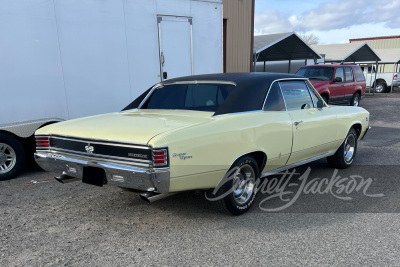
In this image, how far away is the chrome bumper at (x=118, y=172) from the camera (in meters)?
2.85

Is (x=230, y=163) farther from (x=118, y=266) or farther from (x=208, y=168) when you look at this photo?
(x=118, y=266)

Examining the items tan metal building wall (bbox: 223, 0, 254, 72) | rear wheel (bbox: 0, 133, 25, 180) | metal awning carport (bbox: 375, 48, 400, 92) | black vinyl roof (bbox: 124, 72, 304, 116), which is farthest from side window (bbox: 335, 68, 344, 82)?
metal awning carport (bbox: 375, 48, 400, 92)

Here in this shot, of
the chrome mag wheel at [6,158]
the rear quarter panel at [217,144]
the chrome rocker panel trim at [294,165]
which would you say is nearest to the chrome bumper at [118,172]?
the rear quarter panel at [217,144]

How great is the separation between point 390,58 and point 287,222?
26.4 meters

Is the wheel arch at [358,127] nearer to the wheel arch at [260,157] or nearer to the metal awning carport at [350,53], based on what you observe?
the wheel arch at [260,157]

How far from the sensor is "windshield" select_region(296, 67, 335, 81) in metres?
11.7

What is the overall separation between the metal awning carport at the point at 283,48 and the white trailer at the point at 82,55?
9.35 meters

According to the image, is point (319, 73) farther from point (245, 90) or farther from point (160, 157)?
point (160, 157)

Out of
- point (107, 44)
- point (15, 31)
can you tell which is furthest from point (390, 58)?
point (15, 31)

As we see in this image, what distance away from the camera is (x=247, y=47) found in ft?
34.6

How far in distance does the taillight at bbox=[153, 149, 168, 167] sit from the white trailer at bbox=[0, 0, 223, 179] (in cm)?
323

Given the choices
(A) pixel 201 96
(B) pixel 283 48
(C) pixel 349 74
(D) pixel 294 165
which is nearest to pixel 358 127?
(D) pixel 294 165

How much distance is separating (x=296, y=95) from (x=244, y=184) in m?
1.59

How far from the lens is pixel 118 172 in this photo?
3.01 meters
